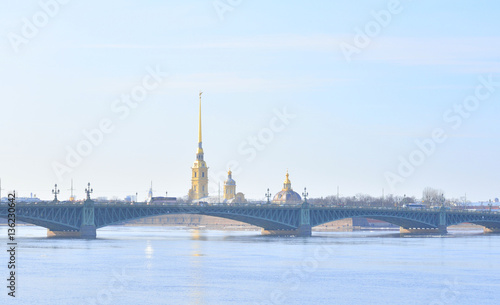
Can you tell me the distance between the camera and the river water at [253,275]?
5459 cm

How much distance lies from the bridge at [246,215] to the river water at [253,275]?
31.2ft

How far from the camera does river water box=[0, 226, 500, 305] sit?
54594mm

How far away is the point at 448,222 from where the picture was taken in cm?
15550

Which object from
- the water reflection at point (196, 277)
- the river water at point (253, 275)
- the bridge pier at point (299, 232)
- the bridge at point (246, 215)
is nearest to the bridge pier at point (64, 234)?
the bridge at point (246, 215)

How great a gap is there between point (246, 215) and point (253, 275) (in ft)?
178

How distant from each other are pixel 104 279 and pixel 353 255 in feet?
105

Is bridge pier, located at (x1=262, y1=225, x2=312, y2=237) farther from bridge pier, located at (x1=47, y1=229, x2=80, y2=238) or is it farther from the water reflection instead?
the water reflection

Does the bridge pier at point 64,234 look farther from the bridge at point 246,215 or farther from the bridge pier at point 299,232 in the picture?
the bridge pier at point 299,232

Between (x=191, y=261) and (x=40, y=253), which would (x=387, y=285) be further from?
(x=40, y=253)

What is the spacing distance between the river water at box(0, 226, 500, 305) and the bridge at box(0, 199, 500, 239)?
9.50 m

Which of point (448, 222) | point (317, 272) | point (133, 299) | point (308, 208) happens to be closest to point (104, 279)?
point (133, 299)

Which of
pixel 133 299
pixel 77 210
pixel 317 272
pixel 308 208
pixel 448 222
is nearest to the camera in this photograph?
pixel 133 299

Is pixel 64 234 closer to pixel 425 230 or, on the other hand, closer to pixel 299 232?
pixel 299 232

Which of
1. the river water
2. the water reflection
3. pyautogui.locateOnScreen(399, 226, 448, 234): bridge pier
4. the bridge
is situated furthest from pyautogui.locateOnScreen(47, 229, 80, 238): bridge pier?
pyautogui.locateOnScreen(399, 226, 448, 234): bridge pier
